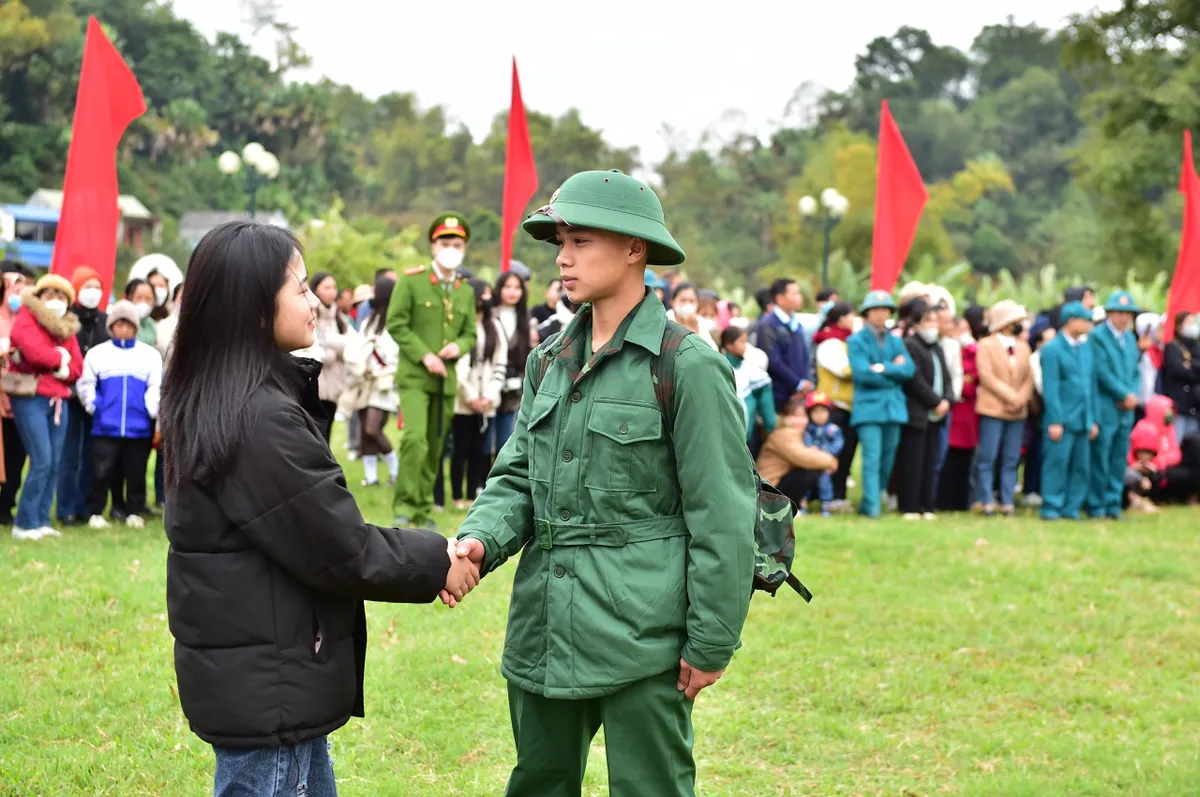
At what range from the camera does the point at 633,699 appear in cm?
366

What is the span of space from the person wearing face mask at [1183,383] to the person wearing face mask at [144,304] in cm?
1047

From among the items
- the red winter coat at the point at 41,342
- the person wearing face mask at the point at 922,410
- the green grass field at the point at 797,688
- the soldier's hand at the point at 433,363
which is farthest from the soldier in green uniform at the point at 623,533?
the person wearing face mask at the point at 922,410

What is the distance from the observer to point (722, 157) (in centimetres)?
7325

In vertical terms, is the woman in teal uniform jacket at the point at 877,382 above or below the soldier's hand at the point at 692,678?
above

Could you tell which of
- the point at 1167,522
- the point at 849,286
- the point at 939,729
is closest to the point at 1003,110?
the point at 849,286

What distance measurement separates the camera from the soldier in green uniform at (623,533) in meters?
3.61

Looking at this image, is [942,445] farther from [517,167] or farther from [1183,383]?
[517,167]

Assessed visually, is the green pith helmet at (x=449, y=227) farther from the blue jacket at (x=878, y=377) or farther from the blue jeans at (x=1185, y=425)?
the blue jeans at (x=1185, y=425)

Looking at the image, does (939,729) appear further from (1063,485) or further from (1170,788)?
(1063,485)

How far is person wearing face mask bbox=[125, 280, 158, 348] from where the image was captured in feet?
36.1

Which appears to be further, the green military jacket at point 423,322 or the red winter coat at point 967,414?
the red winter coat at point 967,414

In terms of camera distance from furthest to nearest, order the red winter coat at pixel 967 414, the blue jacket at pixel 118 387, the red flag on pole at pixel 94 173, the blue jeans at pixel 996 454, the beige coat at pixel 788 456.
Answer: the red winter coat at pixel 967 414, the blue jeans at pixel 996 454, the beige coat at pixel 788 456, the red flag on pole at pixel 94 173, the blue jacket at pixel 118 387

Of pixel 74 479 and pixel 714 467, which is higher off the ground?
pixel 714 467

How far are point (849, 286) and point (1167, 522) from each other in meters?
18.9
